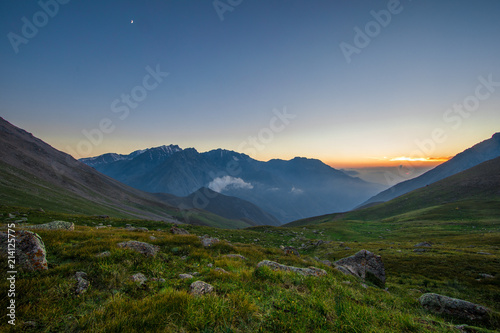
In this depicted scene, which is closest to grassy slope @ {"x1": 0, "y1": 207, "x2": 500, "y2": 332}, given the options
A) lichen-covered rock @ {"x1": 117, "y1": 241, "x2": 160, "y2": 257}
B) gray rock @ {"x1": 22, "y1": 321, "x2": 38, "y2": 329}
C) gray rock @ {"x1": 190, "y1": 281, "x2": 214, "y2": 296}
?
→ gray rock @ {"x1": 22, "y1": 321, "x2": 38, "y2": 329}

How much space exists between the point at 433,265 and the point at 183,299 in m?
27.6

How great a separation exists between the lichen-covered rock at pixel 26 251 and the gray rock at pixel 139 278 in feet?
8.79

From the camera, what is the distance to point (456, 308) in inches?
347

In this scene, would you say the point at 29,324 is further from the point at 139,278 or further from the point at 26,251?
the point at 26,251

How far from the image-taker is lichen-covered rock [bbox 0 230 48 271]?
5.98 metres

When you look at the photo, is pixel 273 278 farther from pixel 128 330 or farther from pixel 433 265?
pixel 433 265

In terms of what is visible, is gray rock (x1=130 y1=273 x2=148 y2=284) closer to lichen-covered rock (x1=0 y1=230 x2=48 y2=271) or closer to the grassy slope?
the grassy slope

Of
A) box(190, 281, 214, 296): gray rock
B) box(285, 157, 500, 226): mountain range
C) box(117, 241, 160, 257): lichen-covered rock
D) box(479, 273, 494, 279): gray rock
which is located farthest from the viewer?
box(285, 157, 500, 226): mountain range

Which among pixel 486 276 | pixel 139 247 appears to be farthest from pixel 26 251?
pixel 486 276

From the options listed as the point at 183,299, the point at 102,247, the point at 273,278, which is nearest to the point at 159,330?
the point at 183,299

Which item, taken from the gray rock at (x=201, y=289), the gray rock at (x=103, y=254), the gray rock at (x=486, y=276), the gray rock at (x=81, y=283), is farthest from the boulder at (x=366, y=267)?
the gray rock at (x=81, y=283)

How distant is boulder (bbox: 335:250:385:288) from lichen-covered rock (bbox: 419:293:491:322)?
19.0 feet

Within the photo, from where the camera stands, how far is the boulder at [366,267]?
1562 cm

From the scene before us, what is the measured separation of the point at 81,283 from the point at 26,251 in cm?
234
